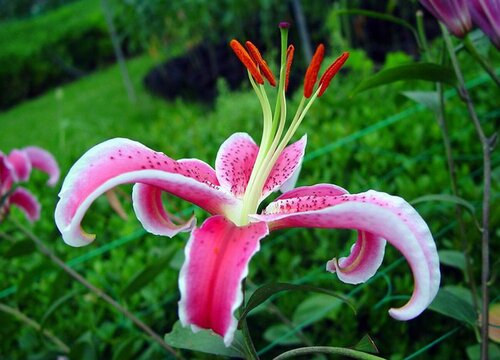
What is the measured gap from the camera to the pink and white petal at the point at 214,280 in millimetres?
406

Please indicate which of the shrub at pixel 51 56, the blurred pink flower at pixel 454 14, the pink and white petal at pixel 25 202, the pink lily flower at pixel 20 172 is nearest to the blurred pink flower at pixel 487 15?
the blurred pink flower at pixel 454 14

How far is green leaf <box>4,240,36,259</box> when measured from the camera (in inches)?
40.5

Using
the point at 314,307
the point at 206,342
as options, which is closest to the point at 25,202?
the point at 314,307

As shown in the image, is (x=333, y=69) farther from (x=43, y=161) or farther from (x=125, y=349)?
(x=43, y=161)

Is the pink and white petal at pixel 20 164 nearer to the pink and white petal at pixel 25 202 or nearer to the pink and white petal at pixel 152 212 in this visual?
the pink and white petal at pixel 25 202

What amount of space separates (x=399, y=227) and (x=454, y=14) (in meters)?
0.32

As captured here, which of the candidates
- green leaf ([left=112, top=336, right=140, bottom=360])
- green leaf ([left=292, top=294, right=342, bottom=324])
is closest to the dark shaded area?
green leaf ([left=292, top=294, right=342, bottom=324])

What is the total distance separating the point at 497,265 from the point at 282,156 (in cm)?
33

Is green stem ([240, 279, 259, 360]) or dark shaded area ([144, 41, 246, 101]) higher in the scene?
green stem ([240, 279, 259, 360])

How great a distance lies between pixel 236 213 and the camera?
20.0 inches

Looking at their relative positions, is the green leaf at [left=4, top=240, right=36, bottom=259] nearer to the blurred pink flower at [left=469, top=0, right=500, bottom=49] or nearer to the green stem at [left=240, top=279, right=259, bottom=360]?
the green stem at [left=240, top=279, right=259, bottom=360]

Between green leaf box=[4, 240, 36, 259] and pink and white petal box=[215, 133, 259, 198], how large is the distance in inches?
22.0

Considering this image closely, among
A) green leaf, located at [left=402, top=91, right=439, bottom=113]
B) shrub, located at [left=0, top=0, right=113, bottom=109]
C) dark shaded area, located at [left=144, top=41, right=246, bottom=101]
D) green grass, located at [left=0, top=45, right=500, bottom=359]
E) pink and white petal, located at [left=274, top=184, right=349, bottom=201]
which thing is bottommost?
shrub, located at [left=0, top=0, right=113, bottom=109]

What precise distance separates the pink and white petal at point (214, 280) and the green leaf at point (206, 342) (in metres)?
0.16
